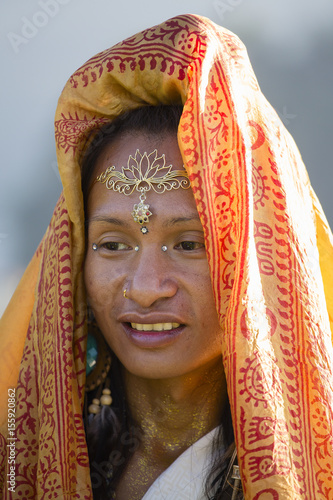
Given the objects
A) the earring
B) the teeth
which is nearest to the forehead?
the teeth

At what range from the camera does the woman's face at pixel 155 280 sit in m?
1.58

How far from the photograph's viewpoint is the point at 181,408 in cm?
178

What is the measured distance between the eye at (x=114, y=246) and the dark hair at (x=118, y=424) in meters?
0.17

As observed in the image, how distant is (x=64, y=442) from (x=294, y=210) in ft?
2.70

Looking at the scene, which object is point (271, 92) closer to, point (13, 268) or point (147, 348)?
point (13, 268)

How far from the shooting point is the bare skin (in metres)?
1.58

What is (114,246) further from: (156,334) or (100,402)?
(100,402)

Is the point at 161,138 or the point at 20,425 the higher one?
the point at 161,138

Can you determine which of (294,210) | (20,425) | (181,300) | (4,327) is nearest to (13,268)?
(4,327)

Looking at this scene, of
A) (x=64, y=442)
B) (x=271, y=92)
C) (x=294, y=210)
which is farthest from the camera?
(x=271, y=92)

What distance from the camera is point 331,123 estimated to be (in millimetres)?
3379

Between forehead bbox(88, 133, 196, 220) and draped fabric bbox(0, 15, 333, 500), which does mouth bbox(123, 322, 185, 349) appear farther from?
forehead bbox(88, 133, 196, 220)
